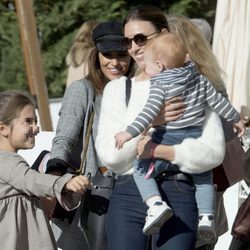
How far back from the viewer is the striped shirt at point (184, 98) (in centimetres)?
414

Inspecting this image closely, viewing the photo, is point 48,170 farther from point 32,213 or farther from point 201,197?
point 201,197

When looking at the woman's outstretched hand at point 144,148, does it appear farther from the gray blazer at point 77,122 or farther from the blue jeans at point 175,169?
the gray blazer at point 77,122

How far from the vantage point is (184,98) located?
4.24m

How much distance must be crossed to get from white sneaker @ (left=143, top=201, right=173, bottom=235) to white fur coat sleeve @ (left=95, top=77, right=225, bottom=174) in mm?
217

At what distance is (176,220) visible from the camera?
4.20 m

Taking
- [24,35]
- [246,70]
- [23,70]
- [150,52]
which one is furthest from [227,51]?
[23,70]

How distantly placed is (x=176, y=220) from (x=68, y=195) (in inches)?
20.8

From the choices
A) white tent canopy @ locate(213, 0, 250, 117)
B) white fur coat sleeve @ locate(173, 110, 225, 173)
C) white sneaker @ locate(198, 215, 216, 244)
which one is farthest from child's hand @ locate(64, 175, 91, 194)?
white tent canopy @ locate(213, 0, 250, 117)

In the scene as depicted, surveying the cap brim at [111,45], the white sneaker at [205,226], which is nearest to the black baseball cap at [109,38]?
the cap brim at [111,45]

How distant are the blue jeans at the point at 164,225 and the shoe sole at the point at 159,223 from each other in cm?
7

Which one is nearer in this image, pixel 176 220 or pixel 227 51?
pixel 176 220

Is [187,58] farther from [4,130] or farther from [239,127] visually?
[4,130]

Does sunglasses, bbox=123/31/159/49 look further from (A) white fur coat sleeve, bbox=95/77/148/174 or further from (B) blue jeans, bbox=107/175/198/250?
(B) blue jeans, bbox=107/175/198/250

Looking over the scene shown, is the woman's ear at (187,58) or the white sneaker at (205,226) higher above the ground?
the woman's ear at (187,58)
